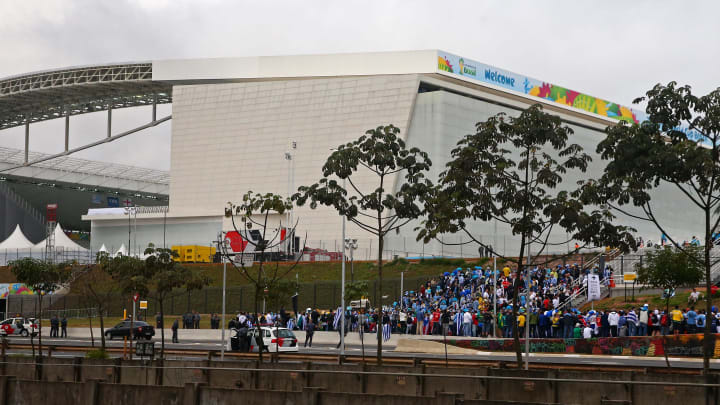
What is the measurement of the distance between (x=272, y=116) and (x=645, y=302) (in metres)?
50.9

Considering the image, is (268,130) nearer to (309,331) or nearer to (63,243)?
(63,243)

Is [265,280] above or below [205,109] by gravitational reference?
below

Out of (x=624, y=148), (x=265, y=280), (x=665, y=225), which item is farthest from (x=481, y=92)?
(x=624, y=148)

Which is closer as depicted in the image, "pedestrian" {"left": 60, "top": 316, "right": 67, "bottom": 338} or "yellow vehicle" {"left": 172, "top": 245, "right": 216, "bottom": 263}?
"pedestrian" {"left": 60, "top": 316, "right": 67, "bottom": 338}

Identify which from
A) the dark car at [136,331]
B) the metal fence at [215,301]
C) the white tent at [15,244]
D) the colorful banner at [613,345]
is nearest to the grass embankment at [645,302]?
the colorful banner at [613,345]

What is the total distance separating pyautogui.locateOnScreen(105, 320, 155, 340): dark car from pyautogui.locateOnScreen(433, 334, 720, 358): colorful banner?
17.4 metres

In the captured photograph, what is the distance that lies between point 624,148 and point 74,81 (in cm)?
8009

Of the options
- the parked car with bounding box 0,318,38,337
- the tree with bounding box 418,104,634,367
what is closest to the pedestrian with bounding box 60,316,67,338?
the parked car with bounding box 0,318,38,337

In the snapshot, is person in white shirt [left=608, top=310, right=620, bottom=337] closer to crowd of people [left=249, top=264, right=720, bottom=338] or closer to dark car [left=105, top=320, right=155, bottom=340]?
crowd of people [left=249, top=264, right=720, bottom=338]

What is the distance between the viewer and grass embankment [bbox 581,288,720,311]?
41.6 meters

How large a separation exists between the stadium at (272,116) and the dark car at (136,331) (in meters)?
27.1

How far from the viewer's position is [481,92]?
8925 cm

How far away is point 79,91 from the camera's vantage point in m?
96.4

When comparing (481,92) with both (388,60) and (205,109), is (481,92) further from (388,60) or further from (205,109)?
(205,109)
